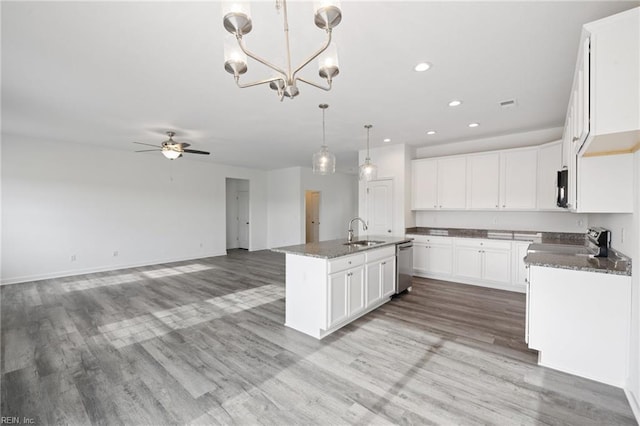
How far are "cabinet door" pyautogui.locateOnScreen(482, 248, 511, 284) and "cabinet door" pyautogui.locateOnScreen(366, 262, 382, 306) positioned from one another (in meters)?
2.31

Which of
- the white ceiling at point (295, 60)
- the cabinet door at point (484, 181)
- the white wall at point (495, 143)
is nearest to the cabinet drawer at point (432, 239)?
the cabinet door at point (484, 181)

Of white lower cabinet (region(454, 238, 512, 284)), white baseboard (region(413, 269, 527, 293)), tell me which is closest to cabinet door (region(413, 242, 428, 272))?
white baseboard (region(413, 269, 527, 293))

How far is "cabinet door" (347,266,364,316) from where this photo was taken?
10.6ft

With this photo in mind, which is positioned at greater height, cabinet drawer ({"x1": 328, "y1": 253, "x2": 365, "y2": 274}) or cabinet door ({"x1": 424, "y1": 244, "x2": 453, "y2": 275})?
cabinet drawer ({"x1": 328, "y1": 253, "x2": 365, "y2": 274})

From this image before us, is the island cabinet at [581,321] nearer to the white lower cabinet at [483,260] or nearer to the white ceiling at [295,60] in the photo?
the white ceiling at [295,60]

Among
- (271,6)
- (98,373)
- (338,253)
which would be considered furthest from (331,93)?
(98,373)

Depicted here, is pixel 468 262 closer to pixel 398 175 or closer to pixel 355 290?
pixel 398 175

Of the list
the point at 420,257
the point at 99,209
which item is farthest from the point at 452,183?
the point at 99,209

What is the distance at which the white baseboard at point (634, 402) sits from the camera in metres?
1.82

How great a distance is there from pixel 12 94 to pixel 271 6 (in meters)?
3.63

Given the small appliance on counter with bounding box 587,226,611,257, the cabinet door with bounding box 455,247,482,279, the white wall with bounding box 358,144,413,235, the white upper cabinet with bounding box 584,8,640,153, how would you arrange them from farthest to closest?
the white wall with bounding box 358,144,413,235, the cabinet door with bounding box 455,247,482,279, the small appliance on counter with bounding box 587,226,611,257, the white upper cabinet with bounding box 584,8,640,153

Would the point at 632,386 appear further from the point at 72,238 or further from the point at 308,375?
the point at 72,238

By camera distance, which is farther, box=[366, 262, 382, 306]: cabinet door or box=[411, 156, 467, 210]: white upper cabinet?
box=[411, 156, 467, 210]: white upper cabinet

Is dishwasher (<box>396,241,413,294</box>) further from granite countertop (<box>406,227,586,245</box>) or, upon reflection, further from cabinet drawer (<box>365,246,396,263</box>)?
granite countertop (<box>406,227,586,245</box>)
